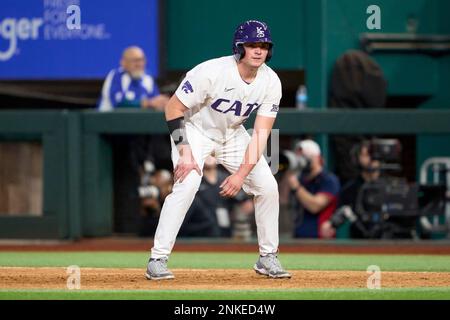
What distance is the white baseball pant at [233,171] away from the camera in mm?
6387

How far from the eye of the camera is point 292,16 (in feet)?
40.9

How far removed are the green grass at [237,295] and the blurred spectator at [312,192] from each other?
4446 mm

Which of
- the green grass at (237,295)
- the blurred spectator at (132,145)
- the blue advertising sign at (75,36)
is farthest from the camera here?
the blue advertising sign at (75,36)

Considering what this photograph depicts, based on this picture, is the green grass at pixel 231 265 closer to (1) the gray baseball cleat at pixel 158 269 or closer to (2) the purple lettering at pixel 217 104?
(1) the gray baseball cleat at pixel 158 269

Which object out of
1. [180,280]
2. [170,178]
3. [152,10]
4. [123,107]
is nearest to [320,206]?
[170,178]

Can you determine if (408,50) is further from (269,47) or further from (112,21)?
(269,47)

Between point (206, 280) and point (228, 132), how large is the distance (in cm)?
89

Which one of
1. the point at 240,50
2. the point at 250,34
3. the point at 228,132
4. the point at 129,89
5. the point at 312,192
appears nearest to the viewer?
the point at 250,34

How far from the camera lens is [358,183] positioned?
10.6 meters

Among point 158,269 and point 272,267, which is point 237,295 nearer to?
point 158,269

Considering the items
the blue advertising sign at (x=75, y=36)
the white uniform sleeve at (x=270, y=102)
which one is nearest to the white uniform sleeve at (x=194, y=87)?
the white uniform sleeve at (x=270, y=102)

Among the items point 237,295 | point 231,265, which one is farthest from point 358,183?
point 237,295

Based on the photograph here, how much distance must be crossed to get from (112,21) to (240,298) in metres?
7.18

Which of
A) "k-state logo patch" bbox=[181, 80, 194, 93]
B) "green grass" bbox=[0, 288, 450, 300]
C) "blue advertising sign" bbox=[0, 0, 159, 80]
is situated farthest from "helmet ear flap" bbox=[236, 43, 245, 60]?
"blue advertising sign" bbox=[0, 0, 159, 80]
